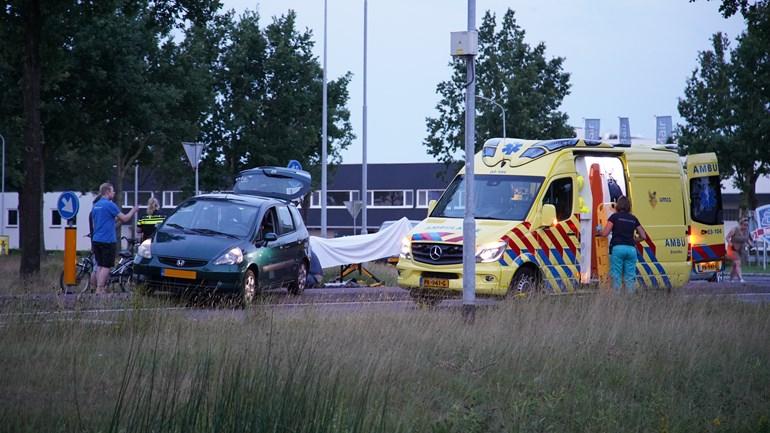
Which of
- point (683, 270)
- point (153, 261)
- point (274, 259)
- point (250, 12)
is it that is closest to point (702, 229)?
point (683, 270)

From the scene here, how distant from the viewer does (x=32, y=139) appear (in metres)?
21.2

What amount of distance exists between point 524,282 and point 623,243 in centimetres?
197

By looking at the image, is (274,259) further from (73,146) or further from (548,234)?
(73,146)

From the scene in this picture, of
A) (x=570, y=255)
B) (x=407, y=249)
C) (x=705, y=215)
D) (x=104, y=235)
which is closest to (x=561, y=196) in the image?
Answer: (x=570, y=255)

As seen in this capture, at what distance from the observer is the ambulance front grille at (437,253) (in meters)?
16.4

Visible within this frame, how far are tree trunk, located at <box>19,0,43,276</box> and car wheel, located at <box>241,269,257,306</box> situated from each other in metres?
5.76

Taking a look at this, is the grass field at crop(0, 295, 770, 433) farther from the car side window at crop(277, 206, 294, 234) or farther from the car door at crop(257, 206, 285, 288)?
the car side window at crop(277, 206, 294, 234)

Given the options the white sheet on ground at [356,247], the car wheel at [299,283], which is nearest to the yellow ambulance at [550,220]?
the car wheel at [299,283]

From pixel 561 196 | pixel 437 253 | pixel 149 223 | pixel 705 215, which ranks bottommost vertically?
pixel 437 253

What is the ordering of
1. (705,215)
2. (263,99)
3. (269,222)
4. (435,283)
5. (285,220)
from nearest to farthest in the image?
1. (435,283)
2. (269,222)
3. (285,220)
4. (705,215)
5. (263,99)

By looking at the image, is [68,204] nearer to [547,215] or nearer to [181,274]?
[181,274]

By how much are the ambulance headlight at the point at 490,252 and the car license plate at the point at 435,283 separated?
591mm

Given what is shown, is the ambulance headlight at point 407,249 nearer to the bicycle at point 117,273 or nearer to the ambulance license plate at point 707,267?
the bicycle at point 117,273

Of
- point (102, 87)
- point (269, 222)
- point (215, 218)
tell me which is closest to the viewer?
point (215, 218)
